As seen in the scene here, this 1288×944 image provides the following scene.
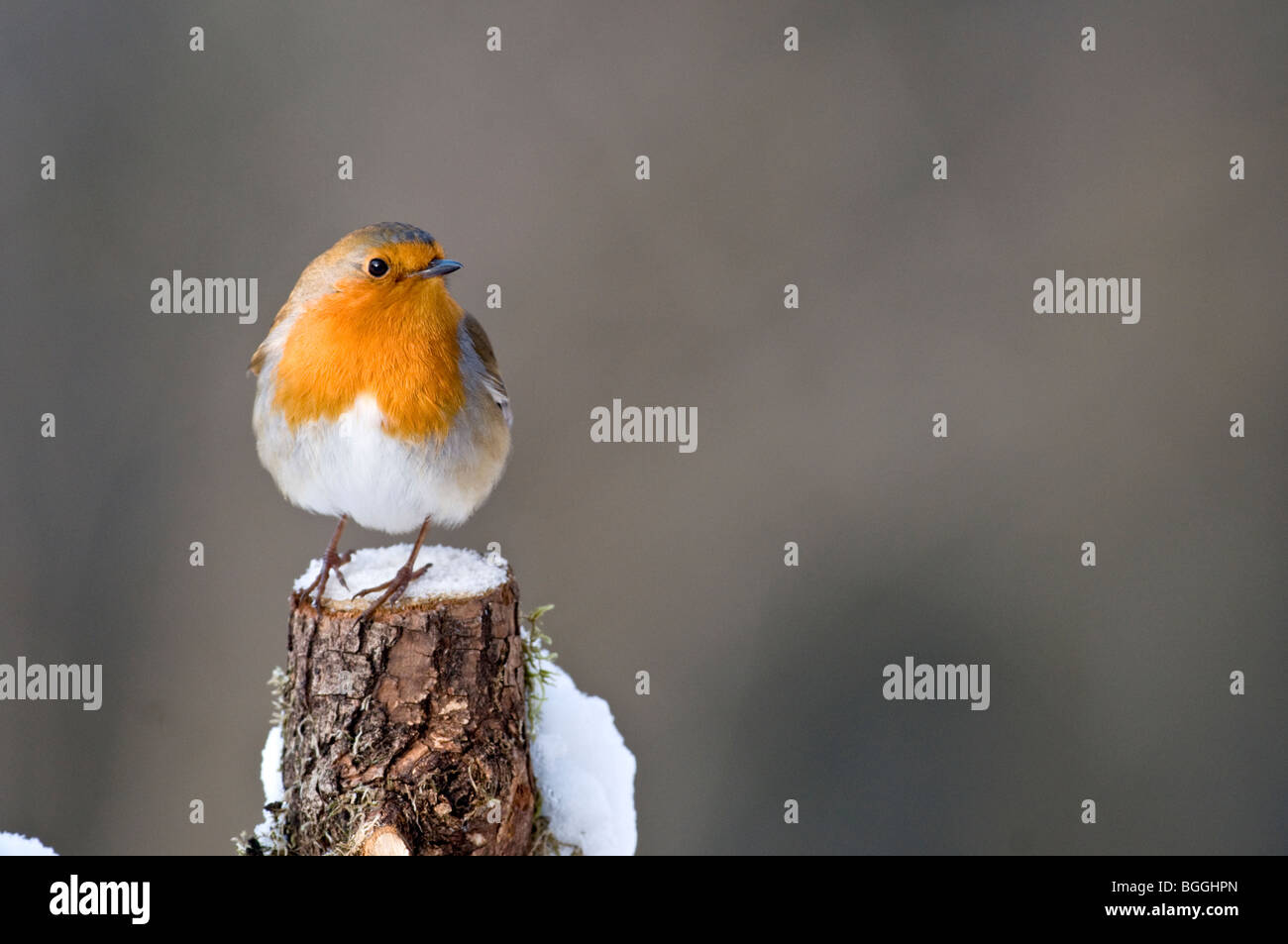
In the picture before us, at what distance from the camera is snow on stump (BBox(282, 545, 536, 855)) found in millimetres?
1973

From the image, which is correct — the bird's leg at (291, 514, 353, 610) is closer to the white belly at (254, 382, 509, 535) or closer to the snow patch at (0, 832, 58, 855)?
the white belly at (254, 382, 509, 535)

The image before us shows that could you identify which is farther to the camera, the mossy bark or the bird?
the bird

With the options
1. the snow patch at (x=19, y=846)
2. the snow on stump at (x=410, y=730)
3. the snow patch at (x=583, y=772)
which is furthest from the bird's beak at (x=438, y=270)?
the snow patch at (x=19, y=846)

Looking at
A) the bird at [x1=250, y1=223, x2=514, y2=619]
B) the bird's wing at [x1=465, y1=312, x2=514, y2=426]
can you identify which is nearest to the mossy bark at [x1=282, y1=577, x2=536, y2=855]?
the bird at [x1=250, y1=223, x2=514, y2=619]

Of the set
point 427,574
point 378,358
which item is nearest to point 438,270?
point 378,358

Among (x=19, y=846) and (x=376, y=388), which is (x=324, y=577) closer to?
(x=376, y=388)

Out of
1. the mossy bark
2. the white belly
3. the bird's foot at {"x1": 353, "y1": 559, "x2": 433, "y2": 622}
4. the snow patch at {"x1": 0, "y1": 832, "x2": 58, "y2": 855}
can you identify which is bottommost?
the snow patch at {"x1": 0, "y1": 832, "x2": 58, "y2": 855}

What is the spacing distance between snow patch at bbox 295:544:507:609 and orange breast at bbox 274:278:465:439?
0.25 meters

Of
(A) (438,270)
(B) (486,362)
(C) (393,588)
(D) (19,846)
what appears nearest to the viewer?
(D) (19,846)

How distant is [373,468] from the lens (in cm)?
235

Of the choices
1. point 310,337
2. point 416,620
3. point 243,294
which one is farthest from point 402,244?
point 243,294

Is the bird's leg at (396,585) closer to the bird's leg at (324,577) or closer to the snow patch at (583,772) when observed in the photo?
the bird's leg at (324,577)

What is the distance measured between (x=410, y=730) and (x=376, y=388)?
0.71m

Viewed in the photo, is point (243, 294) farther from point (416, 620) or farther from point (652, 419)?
point (416, 620)
